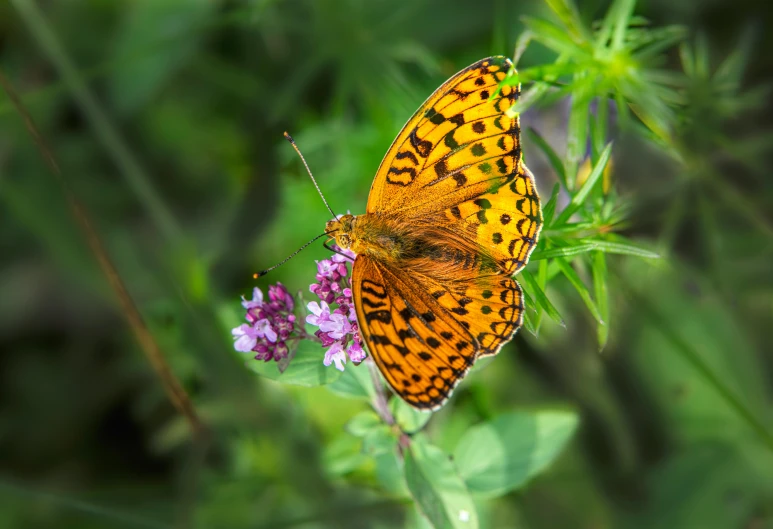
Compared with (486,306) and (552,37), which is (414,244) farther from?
(552,37)

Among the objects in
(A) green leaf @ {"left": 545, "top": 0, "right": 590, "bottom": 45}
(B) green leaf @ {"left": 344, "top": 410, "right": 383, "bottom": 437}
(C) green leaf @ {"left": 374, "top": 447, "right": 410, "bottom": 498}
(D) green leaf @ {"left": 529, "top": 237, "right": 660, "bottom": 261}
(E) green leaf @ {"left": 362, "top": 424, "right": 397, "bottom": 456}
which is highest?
(A) green leaf @ {"left": 545, "top": 0, "right": 590, "bottom": 45}

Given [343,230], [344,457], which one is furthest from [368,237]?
[344,457]

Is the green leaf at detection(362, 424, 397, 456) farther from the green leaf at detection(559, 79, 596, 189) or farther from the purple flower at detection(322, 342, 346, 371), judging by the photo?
the green leaf at detection(559, 79, 596, 189)

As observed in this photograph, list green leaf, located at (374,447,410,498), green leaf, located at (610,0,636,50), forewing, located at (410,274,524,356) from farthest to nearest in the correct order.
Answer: green leaf, located at (374,447,410,498) < green leaf, located at (610,0,636,50) < forewing, located at (410,274,524,356)

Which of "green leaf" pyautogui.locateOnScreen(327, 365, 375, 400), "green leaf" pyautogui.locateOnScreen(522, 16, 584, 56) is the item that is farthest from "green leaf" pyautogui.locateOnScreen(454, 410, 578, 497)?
"green leaf" pyautogui.locateOnScreen(522, 16, 584, 56)

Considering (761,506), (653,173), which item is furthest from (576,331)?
(761,506)

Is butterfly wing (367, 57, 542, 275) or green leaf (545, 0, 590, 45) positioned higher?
green leaf (545, 0, 590, 45)

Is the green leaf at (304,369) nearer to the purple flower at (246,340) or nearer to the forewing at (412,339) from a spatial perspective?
the purple flower at (246,340)

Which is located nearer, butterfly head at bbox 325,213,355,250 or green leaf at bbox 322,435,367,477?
butterfly head at bbox 325,213,355,250

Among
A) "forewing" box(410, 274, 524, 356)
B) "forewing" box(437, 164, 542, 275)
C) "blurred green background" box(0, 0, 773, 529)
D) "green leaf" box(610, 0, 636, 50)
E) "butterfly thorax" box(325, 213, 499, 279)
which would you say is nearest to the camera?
"forewing" box(410, 274, 524, 356)
